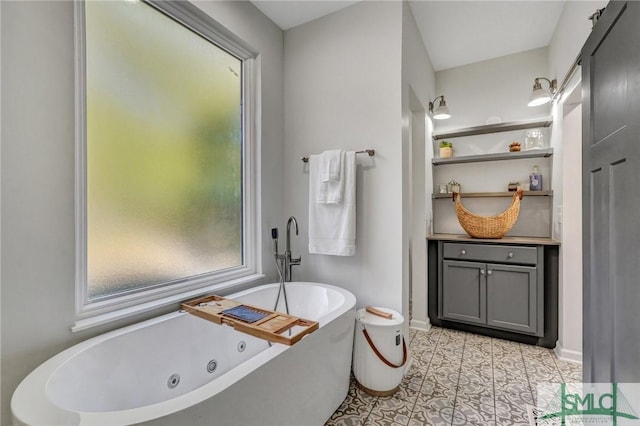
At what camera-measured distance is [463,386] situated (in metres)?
2.05

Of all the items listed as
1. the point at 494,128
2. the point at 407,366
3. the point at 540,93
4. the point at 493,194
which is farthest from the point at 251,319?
the point at 494,128

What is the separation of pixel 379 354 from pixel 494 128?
8.58ft

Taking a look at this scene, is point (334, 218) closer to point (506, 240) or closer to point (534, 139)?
point (506, 240)

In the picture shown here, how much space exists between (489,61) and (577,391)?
3172mm

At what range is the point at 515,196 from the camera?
284 cm

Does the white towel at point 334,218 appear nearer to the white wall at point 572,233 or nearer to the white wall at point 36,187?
the white wall at point 36,187

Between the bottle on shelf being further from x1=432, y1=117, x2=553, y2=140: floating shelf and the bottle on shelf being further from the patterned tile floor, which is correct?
the patterned tile floor

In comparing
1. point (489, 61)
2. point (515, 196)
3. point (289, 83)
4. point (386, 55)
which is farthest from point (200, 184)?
point (489, 61)

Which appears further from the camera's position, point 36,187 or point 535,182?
point 535,182

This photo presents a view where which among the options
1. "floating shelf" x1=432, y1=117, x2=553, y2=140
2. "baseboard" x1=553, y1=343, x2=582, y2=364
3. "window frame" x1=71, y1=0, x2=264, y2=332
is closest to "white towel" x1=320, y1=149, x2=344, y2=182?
"window frame" x1=71, y1=0, x2=264, y2=332

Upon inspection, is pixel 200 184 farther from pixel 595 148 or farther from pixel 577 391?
pixel 577 391

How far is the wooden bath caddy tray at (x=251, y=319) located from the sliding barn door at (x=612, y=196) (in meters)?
1.22
